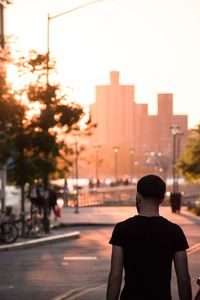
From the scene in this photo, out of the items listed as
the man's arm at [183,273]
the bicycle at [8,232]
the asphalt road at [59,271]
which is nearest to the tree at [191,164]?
the asphalt road at [59,271]

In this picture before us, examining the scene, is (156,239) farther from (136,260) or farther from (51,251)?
(51,251)

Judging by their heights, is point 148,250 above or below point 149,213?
below

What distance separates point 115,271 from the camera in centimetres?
567

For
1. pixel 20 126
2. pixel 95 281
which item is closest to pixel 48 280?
pixel 95 281

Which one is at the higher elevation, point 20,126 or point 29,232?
point 20,126

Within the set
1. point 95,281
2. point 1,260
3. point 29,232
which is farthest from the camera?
point 29,232

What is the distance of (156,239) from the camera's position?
5594 millimetres

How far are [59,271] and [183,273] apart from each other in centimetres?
1212

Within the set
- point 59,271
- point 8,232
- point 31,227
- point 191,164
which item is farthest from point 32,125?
point 191,164

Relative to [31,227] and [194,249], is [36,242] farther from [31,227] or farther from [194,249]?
[194,249]

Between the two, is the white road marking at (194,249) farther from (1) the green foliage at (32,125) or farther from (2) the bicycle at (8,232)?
(1) the green foliage at (32,125)

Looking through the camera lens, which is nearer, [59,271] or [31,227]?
[59,271]

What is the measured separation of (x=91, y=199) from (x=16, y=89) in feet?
134

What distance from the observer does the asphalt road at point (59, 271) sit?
14.2 meters
